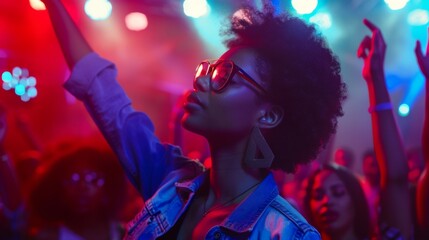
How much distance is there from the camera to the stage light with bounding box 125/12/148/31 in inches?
387

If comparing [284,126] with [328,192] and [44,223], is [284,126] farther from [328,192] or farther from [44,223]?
[44,223]

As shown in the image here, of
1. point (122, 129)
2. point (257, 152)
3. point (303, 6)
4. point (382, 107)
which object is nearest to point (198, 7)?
point (303, 6)

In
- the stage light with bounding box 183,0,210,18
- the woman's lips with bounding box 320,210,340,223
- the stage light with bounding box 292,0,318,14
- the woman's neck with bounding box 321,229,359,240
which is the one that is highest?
the stage light with bounding box 183,0,210,18

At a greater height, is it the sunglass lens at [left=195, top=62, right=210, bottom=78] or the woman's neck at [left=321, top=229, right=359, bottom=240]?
the sunglass lens at [left=195, top=62, right=210, bottom=78]

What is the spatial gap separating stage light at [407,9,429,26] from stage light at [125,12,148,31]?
4.86 m

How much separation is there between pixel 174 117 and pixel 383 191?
1.37m

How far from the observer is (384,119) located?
2.48 metres

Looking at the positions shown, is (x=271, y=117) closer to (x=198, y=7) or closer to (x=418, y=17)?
(x=198, y=7)

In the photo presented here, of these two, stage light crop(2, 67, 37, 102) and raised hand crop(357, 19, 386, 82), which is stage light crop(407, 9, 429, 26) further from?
stage light crop(2, 67, 37, 102)

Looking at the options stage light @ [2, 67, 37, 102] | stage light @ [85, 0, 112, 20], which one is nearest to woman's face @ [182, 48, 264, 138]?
stage light @ [85, 0, 112, 20]

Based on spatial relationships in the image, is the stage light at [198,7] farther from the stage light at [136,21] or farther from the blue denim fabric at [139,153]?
the blue denim fabric at [139,153]

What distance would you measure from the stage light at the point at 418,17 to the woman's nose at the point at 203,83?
258 inches

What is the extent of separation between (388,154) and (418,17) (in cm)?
617

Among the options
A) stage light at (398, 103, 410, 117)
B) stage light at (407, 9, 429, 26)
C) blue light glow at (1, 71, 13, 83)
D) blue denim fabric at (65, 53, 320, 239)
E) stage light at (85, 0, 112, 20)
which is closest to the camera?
blue denim fabric at (65, 53, 320, 239)
